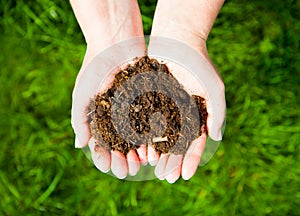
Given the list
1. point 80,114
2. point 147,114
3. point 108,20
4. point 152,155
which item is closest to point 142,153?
point 152,155

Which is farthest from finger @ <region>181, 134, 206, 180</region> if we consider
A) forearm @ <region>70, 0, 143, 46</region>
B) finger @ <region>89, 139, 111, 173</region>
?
forearm @ <region>70, 0, 143, 46</region>

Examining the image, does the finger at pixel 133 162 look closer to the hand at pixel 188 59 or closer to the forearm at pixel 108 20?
the hand at pixel 188 59

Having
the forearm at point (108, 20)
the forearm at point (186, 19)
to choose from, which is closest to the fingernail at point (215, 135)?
the forearm at point (186, 19)

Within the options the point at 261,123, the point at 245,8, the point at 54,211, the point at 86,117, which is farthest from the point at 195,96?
the point at 54,211

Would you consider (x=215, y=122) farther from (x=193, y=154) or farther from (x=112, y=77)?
(x=112, y=77)

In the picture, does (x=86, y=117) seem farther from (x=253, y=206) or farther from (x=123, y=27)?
(x=253, y=206)

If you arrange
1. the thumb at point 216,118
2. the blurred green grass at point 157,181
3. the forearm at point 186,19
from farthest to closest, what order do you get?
the blurred green grass at point 157,181 → the forearm at point 186,19 → the thumb at point 216,118

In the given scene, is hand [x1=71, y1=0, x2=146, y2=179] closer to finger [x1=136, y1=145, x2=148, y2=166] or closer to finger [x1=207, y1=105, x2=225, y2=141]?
finger [x1=136, y1=145, x2=148, y2=166]
